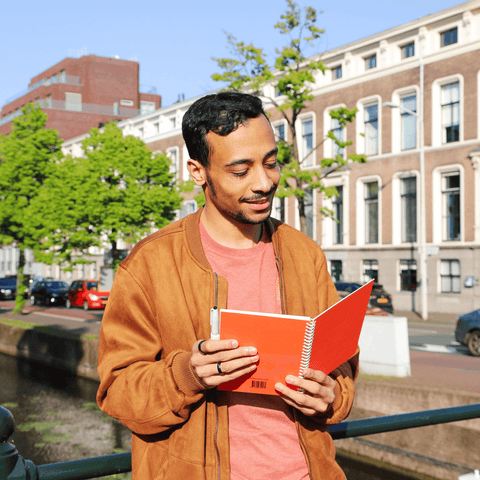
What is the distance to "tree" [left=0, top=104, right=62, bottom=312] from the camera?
2525cm

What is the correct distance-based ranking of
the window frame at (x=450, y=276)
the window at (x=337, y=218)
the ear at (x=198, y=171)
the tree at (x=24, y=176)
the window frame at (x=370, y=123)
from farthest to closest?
the window at (x=337, y=218) → the window frame at (x=370, y=123) → the window frame at (x=450, y=276) → the tree at (x=24, y=176) → the ear at (x=198, y=171)

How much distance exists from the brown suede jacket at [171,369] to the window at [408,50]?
29231 mm

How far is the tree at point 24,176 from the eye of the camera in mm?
25250

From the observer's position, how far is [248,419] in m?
1.72

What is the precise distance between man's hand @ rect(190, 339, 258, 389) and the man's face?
0.46 m

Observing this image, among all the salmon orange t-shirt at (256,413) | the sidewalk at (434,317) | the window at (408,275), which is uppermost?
the salmon orange t-shirt at (256,413)

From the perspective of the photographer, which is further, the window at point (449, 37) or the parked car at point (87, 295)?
the parked car at point (87, 295)

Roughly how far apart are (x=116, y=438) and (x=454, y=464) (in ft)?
19.1

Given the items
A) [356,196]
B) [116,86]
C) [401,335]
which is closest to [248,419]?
[401,335]

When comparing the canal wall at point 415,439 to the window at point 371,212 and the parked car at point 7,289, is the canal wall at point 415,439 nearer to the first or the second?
the window at point 371,212

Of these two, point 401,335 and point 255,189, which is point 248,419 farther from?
point 401,335

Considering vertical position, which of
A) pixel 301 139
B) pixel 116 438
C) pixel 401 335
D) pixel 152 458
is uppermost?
pixel 301 139

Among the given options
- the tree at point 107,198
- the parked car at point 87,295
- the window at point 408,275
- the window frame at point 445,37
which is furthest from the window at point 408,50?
the parked car at point 87,295

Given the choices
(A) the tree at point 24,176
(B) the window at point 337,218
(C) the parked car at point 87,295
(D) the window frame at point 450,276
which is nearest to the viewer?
(A) the tree at point 24,176
